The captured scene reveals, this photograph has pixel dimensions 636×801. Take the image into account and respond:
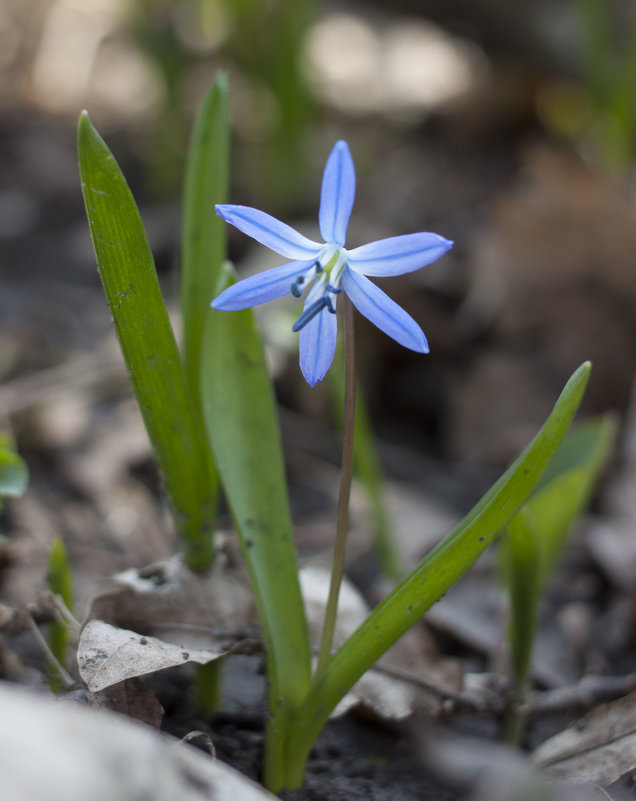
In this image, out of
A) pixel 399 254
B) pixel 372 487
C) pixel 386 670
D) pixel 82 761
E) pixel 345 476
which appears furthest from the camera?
pixel 372 487

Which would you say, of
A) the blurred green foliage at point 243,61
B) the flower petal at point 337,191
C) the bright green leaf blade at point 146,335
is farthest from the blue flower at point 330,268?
the blurred green foliage at point 243,61

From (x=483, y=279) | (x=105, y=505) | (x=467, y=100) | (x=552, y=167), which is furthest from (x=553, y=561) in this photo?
(x=467, y=100)

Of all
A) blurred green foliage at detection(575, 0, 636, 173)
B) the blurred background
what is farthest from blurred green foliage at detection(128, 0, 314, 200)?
blurred green foliage at detection(575, 0, 636, 173)

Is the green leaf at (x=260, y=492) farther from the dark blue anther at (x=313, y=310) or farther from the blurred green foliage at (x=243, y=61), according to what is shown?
the blurred green foliage at (x=243, y=61)

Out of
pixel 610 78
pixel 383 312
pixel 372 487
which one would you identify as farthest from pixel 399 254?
pixel 610 78

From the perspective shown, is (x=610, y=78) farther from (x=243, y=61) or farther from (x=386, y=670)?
(x=386, y=670)
